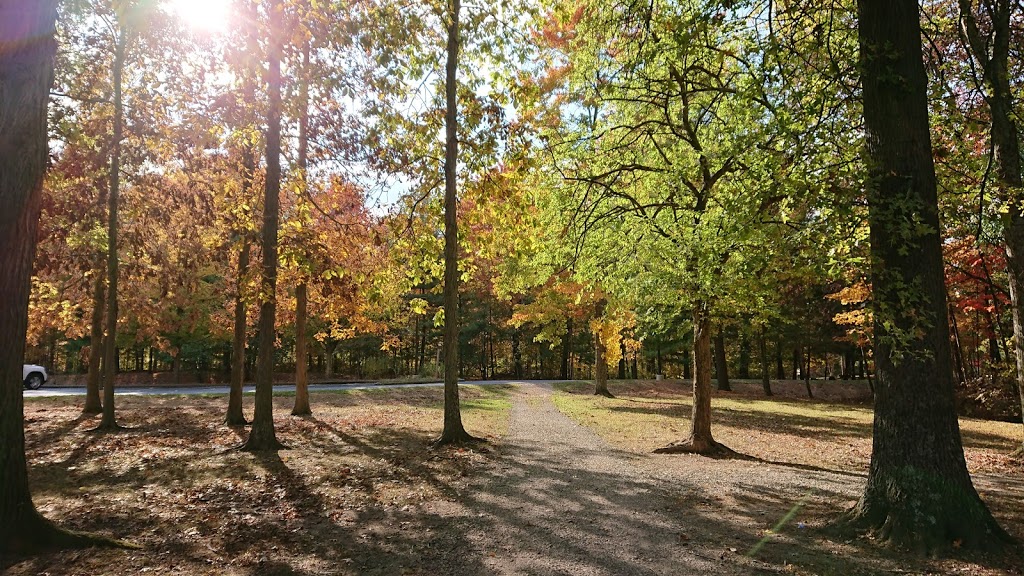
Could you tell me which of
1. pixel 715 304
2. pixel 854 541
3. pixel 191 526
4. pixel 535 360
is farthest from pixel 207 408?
pixel 535 360

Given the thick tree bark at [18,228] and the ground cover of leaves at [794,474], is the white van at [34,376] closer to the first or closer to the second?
the ground cover of leaves at [794,474]

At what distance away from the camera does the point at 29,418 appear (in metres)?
14.1

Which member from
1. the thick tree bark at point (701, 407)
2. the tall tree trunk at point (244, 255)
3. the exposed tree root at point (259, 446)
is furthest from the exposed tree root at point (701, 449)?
the tall tree trunk at point (244, 255)

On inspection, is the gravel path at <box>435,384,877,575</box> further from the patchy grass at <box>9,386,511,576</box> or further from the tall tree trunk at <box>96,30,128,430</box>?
the tall tree trunk at <box>96,30,128,430</box>

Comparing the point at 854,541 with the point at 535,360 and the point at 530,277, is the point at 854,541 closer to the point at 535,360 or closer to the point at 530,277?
the point at 530,277

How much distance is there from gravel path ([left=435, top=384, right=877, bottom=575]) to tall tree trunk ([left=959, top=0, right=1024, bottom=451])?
4314mm

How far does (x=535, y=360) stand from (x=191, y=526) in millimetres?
48128

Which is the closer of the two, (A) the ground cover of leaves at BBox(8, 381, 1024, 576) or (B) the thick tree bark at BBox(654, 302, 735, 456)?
(A) the ground cover of leaves at BBox(8, 381, 1024, 576)

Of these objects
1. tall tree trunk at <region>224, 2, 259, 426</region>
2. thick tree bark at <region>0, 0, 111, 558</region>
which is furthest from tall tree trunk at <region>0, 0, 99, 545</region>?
tall tree trunk at <region>224, 2, 259, 426</region>

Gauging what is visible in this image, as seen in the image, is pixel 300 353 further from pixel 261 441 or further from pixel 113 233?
pixel 113 233

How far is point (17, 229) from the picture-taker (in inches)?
186

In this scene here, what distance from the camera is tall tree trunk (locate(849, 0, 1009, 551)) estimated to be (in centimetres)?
495

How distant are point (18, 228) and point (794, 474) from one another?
11.0m

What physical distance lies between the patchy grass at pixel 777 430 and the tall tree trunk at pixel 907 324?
5.84 meters
